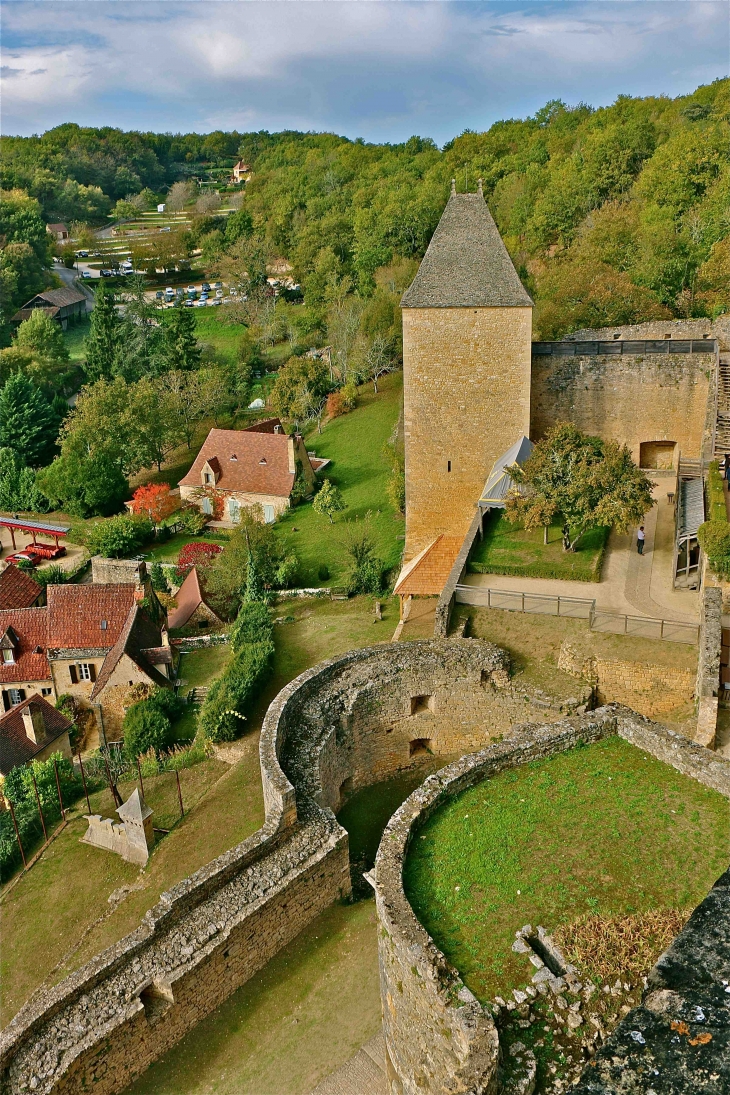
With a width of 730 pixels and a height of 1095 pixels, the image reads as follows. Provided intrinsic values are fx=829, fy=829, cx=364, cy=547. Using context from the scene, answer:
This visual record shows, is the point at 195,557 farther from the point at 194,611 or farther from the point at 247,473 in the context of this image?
the point at 247,473

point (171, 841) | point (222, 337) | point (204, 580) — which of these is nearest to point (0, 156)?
point (222, 337)

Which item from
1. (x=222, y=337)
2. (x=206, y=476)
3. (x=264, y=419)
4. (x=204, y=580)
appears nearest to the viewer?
(x=204, y=580)

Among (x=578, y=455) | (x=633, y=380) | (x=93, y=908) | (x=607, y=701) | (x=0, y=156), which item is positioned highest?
(x=0, y=156)

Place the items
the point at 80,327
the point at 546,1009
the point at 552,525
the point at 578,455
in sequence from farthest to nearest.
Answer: the point at 80,327 → the point at 552,525 → the point at 578,455 → the point at 546,1009

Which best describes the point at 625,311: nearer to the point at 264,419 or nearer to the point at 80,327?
the point at 264,419

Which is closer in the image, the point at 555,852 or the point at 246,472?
the point at 555,852

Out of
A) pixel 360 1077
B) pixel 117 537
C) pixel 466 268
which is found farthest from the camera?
pixel 117 537

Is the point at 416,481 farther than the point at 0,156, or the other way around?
the point at 0,156

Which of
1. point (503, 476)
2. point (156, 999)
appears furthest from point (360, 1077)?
point (503, 476)
